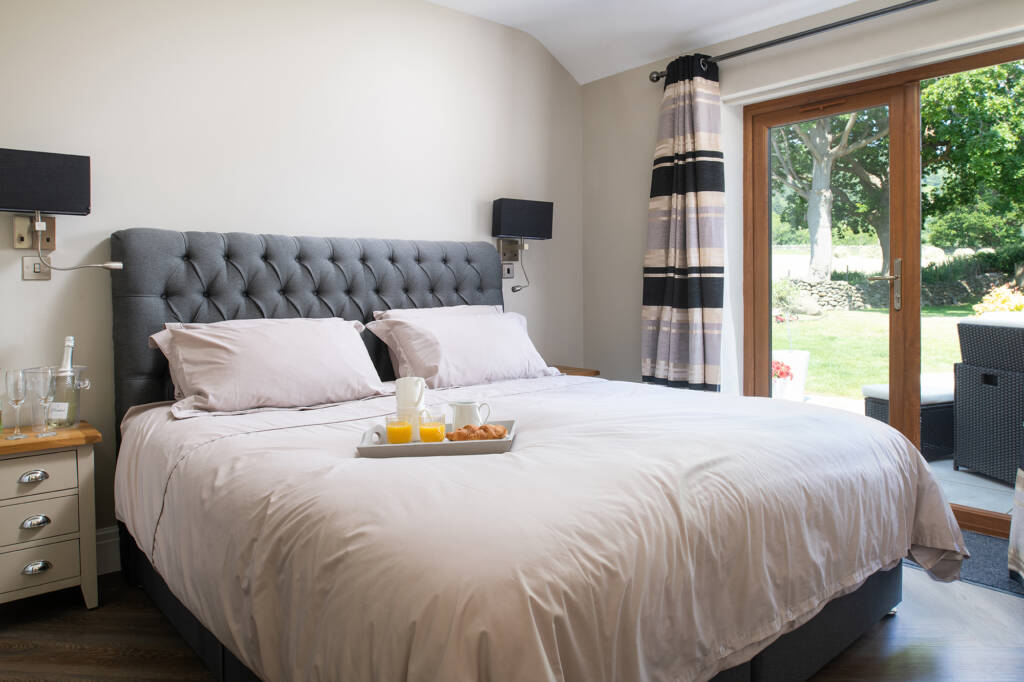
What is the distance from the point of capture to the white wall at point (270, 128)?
2525 mm

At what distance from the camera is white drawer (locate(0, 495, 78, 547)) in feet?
7.03

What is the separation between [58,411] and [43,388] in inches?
4.1

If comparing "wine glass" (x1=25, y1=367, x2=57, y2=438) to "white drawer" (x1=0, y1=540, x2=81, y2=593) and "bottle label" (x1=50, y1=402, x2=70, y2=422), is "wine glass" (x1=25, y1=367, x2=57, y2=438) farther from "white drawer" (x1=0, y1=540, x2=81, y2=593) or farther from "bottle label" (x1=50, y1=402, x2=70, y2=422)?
"white drawer" (x1=0, y1=540, x2=81, y2=593)

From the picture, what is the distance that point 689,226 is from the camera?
3.58 m

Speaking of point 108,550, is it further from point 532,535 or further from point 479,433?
point 532,535

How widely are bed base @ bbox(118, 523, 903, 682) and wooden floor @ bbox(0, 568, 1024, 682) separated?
0.08m

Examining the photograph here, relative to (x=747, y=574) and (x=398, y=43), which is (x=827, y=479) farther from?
(x=398, y=43)

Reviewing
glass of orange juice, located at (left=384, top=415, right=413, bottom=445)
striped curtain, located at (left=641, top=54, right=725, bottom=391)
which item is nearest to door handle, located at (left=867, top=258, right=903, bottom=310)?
striped curtain, located at (left=641, top=54, right=725, bottom=391)

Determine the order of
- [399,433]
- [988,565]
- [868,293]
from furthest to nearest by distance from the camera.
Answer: [868,293] < [988,565] < [399,433]

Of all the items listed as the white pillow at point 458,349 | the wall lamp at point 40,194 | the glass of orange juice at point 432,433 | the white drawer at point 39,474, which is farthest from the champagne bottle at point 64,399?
the glass of orange juice at point 432,433

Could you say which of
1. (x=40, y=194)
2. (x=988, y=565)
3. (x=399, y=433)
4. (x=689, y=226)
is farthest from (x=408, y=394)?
(x=988, y=565)

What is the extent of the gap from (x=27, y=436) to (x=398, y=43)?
94.5 inches

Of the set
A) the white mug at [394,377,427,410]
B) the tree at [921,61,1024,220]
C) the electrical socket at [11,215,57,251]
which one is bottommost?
the white mug at [394,377,427,410]

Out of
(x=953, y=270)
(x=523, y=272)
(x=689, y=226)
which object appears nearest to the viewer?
(x=953, y=270)
